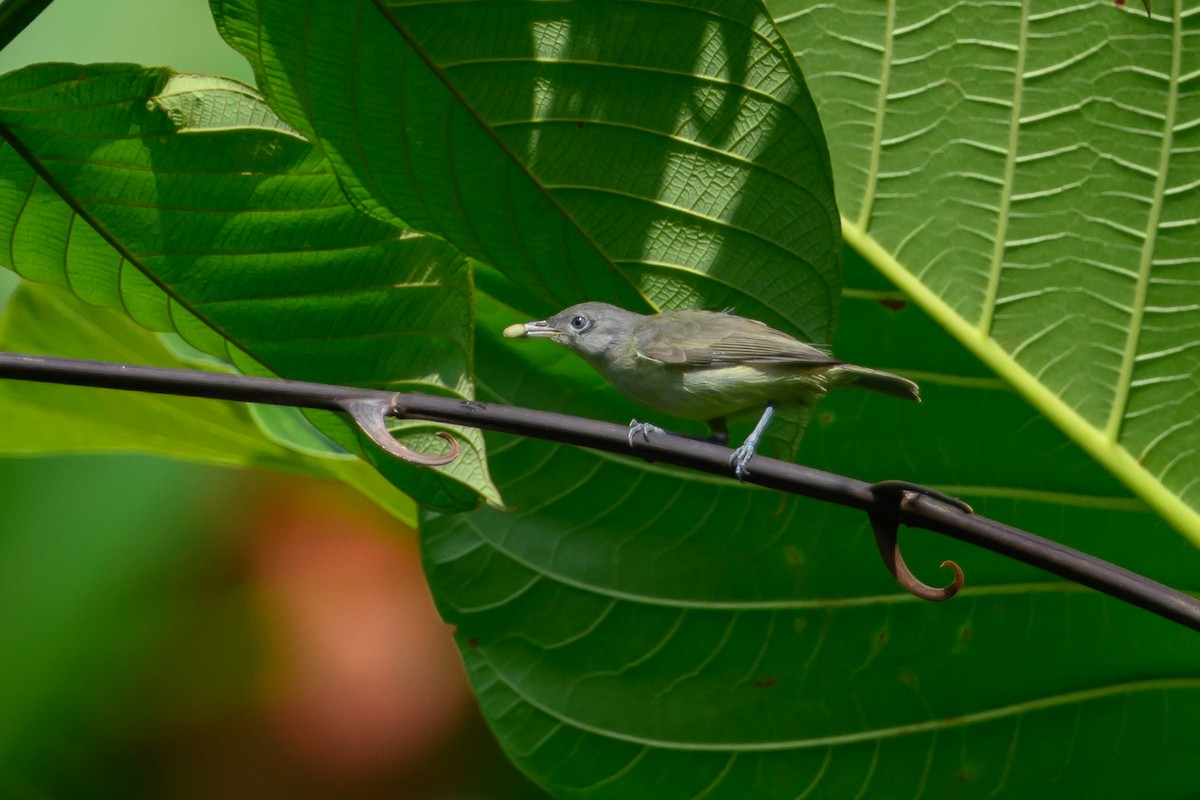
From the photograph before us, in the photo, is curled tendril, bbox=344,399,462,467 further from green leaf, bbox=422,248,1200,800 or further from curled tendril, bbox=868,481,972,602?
green leaf, bbox=422,248,1200,800

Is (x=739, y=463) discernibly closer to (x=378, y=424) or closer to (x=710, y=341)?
(x=378, y=424)

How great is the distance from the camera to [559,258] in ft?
4.47

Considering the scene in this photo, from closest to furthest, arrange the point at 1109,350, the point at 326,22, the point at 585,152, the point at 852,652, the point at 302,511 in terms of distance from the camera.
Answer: the point at 326,22 → the point at 585,152 → the point at 1109,350 → the point at 852,652 → the point at 302,511

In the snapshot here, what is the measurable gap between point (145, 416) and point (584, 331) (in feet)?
2.47

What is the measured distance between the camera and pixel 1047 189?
153 cm

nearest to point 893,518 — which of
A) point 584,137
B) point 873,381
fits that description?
point 584,137

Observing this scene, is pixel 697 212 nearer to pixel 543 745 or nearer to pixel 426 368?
pixel 426 368

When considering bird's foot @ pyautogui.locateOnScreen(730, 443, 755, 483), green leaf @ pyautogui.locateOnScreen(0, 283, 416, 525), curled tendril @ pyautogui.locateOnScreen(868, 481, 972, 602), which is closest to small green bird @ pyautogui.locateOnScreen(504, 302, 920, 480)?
green leaf @ pyautogui.locateOnScreen(0, 283, 416, 525)

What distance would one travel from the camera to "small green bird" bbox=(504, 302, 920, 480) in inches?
65.5

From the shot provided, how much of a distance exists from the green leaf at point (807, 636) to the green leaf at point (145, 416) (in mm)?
268

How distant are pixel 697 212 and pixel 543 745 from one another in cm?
86

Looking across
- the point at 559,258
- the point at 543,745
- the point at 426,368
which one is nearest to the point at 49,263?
the point at 426,368

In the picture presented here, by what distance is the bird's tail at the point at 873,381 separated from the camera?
1513mm

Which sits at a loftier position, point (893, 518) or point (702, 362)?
point (893, 518)
